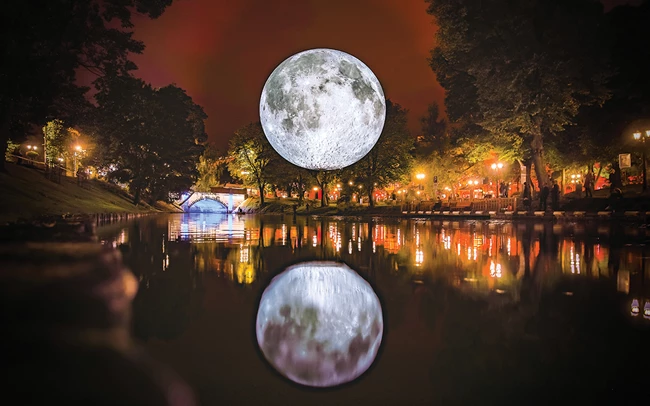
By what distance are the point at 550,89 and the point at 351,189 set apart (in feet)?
123

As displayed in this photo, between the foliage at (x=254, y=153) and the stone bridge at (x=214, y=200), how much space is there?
18494 mm

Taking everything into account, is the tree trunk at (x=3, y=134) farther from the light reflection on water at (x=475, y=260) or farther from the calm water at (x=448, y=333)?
the calm water at (x=448, y=333)

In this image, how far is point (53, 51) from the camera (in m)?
22.0

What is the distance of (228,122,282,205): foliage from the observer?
6994cm

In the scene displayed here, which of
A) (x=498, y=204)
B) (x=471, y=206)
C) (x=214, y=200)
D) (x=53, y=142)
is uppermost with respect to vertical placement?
(x=53, y=142)

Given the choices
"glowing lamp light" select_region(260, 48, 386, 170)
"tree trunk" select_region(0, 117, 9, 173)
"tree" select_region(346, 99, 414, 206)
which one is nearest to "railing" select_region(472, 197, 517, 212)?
"tree" select_region(346, 99, 414, 206)

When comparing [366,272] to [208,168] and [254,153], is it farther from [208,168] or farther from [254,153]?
[208,168]

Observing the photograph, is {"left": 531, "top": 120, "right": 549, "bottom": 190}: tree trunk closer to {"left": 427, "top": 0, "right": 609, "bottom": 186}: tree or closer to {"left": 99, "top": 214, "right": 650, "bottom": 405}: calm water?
{"left": 427, "top": 0, "right": 609, "bottom": 186}: tree

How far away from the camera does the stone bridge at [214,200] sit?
85438 mm

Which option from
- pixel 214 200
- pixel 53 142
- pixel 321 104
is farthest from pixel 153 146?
pixel 321 104

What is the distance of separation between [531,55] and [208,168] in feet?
253

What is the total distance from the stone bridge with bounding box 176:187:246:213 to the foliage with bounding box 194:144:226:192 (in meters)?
2.19

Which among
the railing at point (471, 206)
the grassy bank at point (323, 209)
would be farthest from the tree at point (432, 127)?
the railing at point (471, 206)

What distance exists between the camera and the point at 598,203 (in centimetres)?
3028
